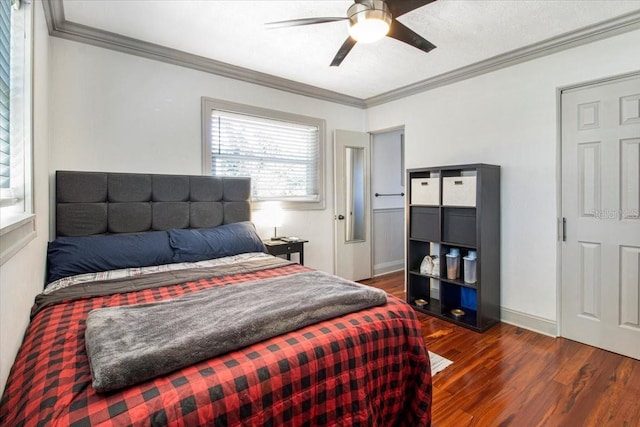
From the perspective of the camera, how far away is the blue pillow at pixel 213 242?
264 cm

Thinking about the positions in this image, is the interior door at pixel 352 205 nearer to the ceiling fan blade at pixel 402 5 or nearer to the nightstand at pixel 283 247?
the nightstand at pixel 283 247

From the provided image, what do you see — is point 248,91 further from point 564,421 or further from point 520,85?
point 564,421

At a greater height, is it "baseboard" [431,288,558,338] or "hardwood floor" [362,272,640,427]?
"baseboard" [431,288,558,338]

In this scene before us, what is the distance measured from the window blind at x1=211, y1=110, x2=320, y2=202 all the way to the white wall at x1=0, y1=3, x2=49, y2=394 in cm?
141

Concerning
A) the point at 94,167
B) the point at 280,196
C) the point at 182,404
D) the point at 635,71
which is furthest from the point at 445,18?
the point at 94,167

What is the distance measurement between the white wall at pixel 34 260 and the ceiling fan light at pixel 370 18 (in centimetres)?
187

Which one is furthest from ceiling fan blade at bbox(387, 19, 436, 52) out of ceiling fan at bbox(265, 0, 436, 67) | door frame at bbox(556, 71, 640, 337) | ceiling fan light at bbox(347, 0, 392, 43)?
Answer: door frame at bbox(556, 71, 640, 337)

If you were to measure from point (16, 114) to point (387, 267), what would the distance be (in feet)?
14.9

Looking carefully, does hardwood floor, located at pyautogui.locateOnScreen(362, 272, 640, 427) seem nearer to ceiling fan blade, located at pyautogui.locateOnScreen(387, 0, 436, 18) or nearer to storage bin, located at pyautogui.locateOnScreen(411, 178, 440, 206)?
storage bin, located at pyautogui.locateOnScreen(411, 178, 440, 206)

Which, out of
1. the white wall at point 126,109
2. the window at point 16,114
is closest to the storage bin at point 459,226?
the white wall at point 126,109

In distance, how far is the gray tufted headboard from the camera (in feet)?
8.28

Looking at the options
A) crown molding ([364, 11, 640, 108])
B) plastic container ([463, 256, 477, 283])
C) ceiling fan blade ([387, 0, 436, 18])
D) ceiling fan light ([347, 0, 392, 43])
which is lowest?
plastic container ([463, 256, 477, 283])

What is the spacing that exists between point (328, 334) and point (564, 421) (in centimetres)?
155

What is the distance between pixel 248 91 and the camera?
356 centimetres
